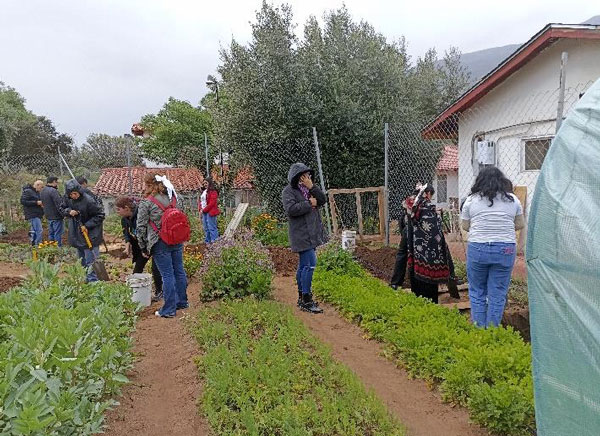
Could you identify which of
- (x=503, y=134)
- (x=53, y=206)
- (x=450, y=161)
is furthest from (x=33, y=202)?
(x=450, y=161)

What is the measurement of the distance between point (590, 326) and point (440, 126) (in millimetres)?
10222

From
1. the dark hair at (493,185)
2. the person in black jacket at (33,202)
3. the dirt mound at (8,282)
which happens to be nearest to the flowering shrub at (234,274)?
the dark hair at (493,185)

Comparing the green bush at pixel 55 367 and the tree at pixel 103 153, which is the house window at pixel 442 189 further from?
the tree at pixel 103 153

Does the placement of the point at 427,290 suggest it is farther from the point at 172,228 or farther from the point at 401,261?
the point at 172,228

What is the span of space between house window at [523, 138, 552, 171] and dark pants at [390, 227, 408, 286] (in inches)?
161

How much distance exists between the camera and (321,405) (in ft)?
10.5

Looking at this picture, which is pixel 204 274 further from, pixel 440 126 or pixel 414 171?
pixel 414 171

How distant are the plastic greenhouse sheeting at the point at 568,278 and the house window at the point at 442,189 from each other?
68.6 ft

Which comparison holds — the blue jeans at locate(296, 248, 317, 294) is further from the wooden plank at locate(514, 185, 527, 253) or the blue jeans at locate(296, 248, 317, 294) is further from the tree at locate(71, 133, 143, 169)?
the tree at locate(71, 133, 143, 169)

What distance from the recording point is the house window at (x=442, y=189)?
22281 mm

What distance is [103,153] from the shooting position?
4450 centimetres

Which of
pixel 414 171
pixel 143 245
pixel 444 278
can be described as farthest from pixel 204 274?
pixel 414 171

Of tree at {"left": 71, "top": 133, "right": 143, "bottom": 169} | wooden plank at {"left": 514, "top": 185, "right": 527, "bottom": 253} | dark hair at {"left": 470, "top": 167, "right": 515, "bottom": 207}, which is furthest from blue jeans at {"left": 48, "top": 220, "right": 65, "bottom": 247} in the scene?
tree at {"left": 71, "top": 133, "right": 143, "bottom": 169}

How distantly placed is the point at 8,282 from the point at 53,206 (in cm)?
242
